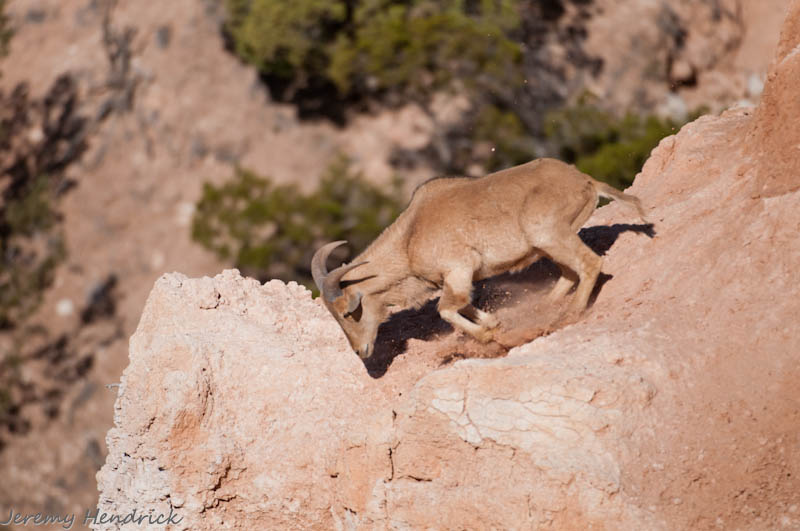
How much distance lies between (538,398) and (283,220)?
19978mm

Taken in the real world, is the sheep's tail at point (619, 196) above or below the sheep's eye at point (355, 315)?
above

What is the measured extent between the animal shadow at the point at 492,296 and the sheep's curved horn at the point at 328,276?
2.12ft

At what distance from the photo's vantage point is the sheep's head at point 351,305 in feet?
30.4

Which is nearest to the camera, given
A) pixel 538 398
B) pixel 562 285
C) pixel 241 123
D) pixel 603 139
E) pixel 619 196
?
pixel 538 398

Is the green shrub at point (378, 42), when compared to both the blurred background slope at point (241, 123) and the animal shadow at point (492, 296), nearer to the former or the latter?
the blurred background slope at point (241, 123)

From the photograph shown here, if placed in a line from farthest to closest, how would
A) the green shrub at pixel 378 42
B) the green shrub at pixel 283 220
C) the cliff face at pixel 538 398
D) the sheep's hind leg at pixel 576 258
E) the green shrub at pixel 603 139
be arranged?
the green shrub at pixel 378 42
the green shrub at pixel 283 220
the green shrub at pixel 603 139
the sheep's hind leg at pixel 576 258
the cliff face at pixel 538 398

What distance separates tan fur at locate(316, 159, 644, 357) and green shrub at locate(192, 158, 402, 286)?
618 inches

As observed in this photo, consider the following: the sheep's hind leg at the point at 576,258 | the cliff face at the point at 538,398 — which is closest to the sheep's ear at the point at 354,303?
the cliff face at the point at 538,398

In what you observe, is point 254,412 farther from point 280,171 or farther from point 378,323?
point 280,171

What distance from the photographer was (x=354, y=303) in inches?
379

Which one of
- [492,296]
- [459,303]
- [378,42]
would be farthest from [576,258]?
[378,42]

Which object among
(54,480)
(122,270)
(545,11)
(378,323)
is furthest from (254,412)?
(545,11)

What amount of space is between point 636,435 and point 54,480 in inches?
946

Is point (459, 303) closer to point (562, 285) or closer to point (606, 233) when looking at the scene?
point (562, 285)
